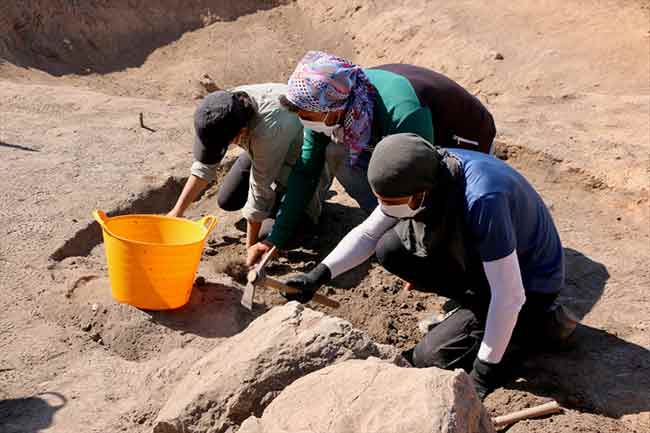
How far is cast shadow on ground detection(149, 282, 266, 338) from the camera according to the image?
11.4 feet

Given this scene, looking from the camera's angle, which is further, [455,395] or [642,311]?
[642,311]

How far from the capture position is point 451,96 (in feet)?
11.5

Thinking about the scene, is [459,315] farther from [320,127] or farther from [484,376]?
[320,127]

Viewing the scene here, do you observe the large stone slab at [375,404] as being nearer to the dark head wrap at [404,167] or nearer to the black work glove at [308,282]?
the dark head wrap at [404,167]

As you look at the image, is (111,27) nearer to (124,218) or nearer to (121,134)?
(121,134)

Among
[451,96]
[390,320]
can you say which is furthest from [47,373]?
[451,96]

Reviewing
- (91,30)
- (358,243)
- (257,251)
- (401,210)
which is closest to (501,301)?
(401,210)

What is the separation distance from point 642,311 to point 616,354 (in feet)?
1.31

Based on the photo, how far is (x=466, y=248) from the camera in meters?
2.89

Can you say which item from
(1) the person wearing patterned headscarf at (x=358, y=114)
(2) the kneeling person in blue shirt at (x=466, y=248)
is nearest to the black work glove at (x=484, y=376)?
(2) the kneeling person in blue shirt at (x=466, y=248)

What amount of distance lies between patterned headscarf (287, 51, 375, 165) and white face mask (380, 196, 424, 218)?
60cm

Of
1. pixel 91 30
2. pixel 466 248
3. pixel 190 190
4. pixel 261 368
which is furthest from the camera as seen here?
pixel 91 30

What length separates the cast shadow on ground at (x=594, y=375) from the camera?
10.00 ft

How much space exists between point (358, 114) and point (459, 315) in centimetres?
94
